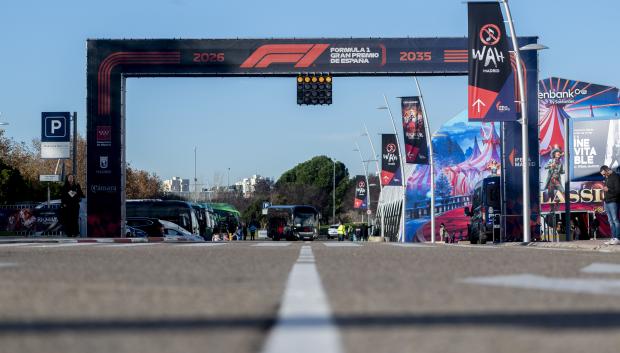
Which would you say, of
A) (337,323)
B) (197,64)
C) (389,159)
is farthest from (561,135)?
(337,323)

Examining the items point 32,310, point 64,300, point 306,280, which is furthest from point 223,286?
point 32,310

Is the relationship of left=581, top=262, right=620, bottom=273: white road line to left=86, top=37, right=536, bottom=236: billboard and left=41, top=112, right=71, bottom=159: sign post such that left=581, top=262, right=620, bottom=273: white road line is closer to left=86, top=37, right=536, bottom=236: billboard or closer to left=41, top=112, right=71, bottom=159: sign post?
left=86, top=37, right=536, bottom=236: billboard

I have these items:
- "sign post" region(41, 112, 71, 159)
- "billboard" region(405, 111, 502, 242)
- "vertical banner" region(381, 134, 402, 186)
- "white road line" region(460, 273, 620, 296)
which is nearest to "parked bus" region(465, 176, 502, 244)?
"sign post" region(41, 112, 71, 159)

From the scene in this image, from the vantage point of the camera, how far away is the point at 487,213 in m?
39.1

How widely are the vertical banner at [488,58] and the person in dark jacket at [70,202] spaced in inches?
468

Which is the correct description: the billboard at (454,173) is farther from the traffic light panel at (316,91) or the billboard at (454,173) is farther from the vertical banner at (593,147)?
the traffic light panel at (316,91)

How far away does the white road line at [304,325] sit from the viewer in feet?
12.2

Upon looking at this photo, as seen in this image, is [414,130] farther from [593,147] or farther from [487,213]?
[593,147]

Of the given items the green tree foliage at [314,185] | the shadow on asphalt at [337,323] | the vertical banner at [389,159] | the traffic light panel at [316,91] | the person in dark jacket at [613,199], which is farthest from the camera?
the green tree foliage at [314,185]

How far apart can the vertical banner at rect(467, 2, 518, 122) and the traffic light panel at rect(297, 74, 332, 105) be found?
12.1m

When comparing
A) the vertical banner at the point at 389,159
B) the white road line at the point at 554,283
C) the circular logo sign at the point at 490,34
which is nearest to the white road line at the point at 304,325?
the white road line at the point at 554,283

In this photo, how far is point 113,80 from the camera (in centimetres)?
3984

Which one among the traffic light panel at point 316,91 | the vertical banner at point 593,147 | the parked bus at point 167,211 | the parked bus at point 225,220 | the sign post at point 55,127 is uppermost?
the traffic light panel at point 316,91

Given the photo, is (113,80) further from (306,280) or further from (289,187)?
(289,187)
